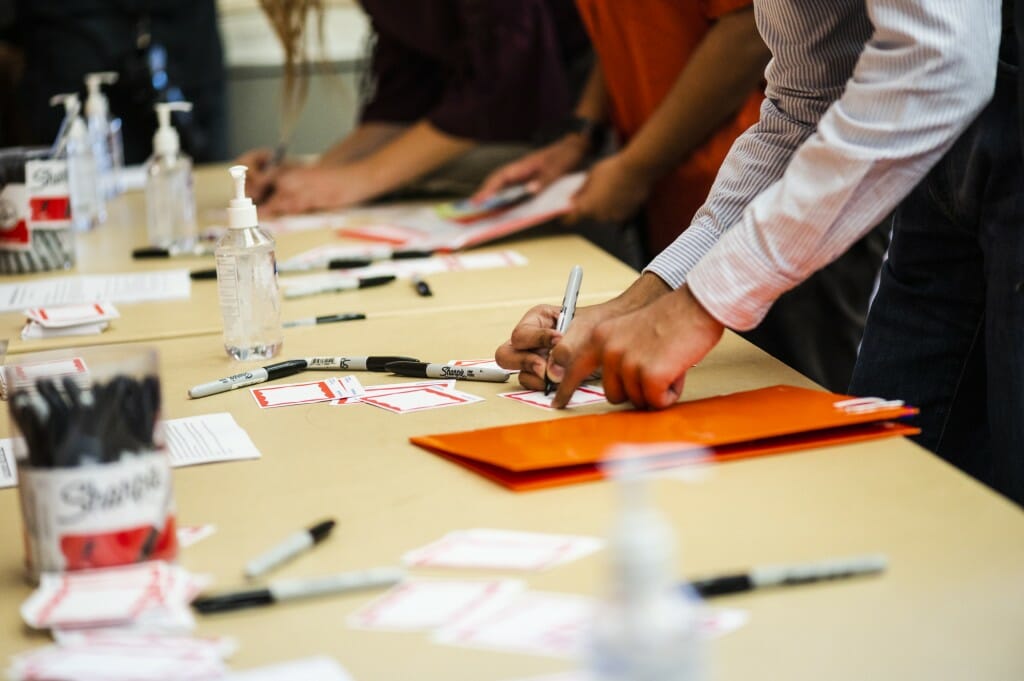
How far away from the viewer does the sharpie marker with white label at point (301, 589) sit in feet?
2.59

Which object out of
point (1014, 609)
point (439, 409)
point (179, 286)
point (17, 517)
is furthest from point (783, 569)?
point (179, 286)

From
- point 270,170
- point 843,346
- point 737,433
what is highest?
point 270,170

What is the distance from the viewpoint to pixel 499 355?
4.32 ft

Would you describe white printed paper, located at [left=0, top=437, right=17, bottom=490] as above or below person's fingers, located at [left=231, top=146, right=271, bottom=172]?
below

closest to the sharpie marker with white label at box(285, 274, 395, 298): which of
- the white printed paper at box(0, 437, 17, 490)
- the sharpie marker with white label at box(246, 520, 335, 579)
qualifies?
the white printed paper at box(0, 437, 17, 490)

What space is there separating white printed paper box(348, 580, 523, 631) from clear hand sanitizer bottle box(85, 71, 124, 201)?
2008 millimetres

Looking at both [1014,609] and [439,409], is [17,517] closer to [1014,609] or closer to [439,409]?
[439,409]

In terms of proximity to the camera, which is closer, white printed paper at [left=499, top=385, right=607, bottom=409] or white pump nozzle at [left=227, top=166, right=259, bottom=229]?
white printed paper at [left=499, top=385, right=607, bottom=409]

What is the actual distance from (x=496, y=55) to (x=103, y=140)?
970 millimetres

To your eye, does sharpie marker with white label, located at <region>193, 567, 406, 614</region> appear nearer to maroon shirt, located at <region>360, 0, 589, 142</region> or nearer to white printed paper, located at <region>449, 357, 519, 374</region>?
white printed paper, located at <region>449, 357, 519, 374</region>

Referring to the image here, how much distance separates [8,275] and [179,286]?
1.10ft

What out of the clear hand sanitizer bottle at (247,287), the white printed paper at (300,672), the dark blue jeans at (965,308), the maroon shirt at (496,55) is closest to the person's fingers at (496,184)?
the maroon shirt at (496,55)

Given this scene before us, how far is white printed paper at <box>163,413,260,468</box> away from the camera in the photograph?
1.09 m

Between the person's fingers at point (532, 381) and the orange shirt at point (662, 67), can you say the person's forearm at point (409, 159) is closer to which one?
the orange shirt at point (662, 67)
